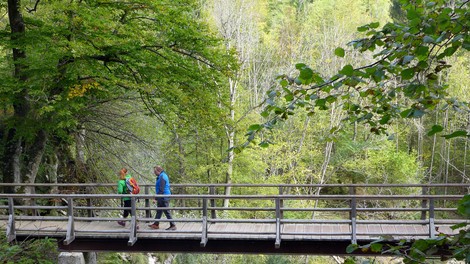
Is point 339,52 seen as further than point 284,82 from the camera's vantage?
No

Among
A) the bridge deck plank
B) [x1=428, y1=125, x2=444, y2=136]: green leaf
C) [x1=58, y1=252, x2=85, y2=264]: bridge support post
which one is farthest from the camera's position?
[x1=58, y1=252, x2=85, y2=264]: bridge support post

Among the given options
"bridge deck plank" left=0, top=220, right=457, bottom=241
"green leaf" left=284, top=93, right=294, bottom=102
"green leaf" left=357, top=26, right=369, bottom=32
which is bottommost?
"bridge deck plank" left=0, top=220, right=457, bottom=241

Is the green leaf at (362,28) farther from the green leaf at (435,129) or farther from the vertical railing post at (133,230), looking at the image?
the vertical railing post at (133,230)

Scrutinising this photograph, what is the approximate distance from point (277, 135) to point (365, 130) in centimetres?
631

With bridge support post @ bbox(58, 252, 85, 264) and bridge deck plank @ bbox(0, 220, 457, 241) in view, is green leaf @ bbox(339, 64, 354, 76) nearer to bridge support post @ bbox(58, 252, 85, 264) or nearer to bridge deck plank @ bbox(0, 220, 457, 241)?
bridge deck plank @ bbox(0, 220, 457, 241)

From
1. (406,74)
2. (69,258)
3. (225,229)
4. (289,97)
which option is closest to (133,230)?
(69,258)

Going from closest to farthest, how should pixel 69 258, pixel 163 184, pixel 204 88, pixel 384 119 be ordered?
pixel 384 119
pixel 69 258
pixel 163 184
pixel 204 88

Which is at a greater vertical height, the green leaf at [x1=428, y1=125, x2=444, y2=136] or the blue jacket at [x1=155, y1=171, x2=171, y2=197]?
the green leaf at [x1=428, y1=125, x2=444, y2=136]

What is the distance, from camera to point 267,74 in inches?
1152

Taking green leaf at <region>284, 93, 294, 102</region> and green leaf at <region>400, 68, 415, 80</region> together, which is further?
green leaf at <region>284, 93, 294, 102</region>

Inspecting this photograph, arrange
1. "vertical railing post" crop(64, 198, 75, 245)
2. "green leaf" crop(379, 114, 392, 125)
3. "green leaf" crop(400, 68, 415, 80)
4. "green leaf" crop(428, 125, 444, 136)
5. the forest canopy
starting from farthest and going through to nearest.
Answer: "vertical railing post" crop(64, 198, 75, 245)
"green leaf" crop(379, 114, 392, 125)
the forest canopy
"green leaf" crop(400, 68, 415, 80)
"green leaf" crop(428, 125, 444, 136)

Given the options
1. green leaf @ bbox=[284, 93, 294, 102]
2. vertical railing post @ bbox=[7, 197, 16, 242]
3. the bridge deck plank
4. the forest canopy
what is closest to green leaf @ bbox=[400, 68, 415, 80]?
the forest canopy

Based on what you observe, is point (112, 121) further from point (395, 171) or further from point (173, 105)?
point (395, 171)

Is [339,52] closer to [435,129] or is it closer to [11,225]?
[435,129]
